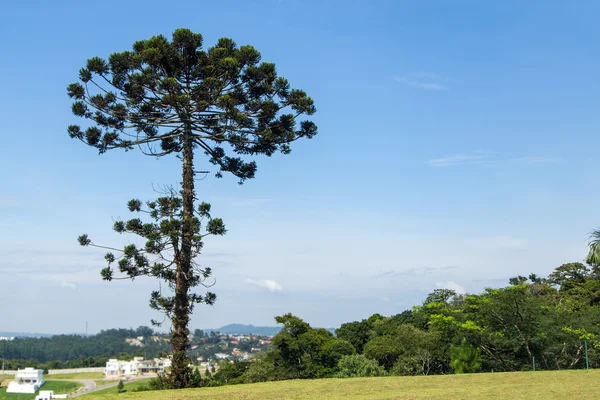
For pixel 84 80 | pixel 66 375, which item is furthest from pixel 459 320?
pixel 66 375

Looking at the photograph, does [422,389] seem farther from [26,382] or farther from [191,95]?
[26,382]

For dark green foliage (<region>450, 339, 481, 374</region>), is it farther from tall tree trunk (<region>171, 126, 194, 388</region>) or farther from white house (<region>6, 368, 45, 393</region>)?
white house (<region>6, 368, 45, 393</region>)

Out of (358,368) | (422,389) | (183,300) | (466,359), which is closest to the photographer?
(422,389)

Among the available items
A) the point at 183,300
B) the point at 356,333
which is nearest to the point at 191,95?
the point at 183,300

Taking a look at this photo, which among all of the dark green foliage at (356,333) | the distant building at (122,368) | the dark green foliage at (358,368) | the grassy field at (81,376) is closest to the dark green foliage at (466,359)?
the dark green foliage at (358,368)

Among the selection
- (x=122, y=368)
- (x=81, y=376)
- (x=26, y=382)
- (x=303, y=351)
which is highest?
(x=303, y=351)

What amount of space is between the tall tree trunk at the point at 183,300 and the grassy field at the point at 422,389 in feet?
7.29

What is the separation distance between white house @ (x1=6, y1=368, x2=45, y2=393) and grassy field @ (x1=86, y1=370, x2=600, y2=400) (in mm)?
88701

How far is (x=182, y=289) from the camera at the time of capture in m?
16.1

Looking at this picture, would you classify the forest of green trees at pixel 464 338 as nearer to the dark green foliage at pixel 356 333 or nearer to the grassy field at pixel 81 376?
the dark green foliage at pixel 356 333

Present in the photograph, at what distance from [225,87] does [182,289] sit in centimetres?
A: 606

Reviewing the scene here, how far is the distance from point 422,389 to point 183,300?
23.3ft

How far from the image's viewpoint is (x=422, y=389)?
12.7 meters

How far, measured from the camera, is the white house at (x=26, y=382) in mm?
89688
